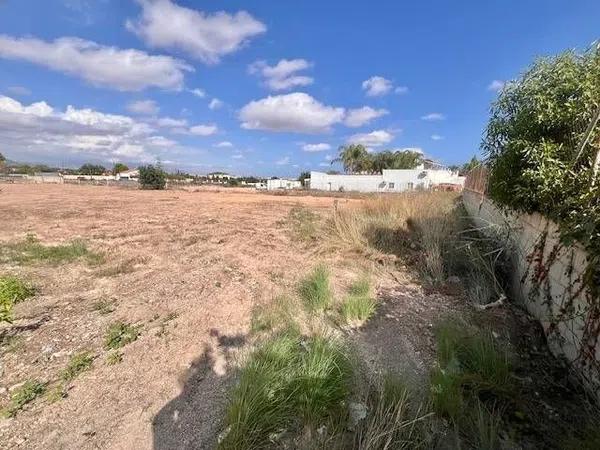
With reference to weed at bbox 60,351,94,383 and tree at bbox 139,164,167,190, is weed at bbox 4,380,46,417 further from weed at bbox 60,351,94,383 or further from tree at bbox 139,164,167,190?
tree at bbox 139,164,167,190

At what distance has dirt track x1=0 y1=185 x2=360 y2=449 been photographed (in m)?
2.32

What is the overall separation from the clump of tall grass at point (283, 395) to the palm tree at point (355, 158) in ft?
194

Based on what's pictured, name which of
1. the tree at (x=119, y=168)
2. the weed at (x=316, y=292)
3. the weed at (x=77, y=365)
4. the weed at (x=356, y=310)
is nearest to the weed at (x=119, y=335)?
the weed at (x=77, y=365)

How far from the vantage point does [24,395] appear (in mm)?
2609

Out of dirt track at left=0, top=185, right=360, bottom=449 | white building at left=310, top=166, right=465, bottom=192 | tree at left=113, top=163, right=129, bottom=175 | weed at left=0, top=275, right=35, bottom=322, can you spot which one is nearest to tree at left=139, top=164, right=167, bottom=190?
white building at left=310, top=166, right=465, bottom=192

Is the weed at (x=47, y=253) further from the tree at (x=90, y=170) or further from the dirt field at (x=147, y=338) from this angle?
the tree at (x=90, y=170)

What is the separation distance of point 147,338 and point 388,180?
45.8m

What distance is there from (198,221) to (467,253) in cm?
889

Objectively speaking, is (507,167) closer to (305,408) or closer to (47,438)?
(305,408)

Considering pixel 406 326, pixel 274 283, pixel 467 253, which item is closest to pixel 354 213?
pixel 467 253

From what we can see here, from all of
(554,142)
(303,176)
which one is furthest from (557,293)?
(303,176)

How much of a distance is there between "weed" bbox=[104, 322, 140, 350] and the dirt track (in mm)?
81

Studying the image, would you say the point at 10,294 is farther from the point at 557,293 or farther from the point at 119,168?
the point at 119,168

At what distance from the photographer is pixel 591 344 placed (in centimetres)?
255
